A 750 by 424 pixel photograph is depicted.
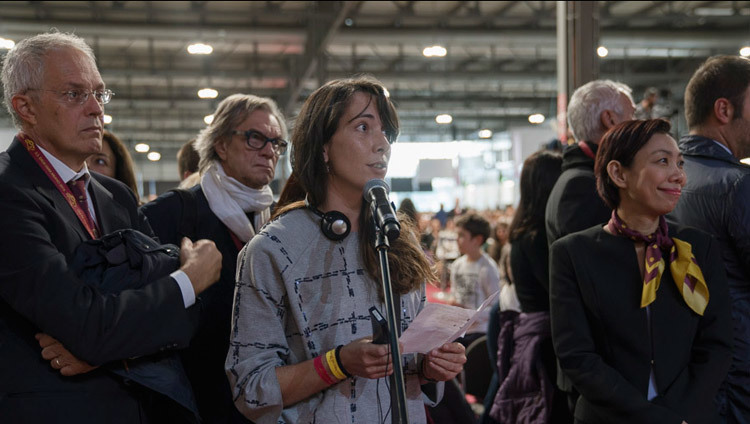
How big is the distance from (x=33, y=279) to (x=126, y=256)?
0.76 feet

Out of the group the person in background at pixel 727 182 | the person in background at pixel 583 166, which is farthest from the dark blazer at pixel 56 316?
the person in background at pixel 727 182

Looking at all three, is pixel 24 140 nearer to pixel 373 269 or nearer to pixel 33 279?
pixel 33 279

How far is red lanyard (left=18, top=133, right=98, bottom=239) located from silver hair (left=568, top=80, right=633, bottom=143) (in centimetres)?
216

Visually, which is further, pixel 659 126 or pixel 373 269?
pixel 659 126

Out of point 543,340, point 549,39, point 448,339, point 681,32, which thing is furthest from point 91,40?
point 448,339

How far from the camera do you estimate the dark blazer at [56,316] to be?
1626 mm

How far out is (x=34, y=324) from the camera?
173 centimetres

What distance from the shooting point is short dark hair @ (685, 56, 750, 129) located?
8.83 ft

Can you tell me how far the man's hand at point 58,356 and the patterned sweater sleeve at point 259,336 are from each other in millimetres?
354

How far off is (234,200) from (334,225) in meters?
1.07

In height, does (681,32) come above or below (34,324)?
above

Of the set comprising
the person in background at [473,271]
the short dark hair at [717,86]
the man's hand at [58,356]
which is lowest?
the person in background at [473,271]

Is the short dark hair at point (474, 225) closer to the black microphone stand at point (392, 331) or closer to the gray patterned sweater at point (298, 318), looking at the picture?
the gray patterned sweater at point (298, 318)

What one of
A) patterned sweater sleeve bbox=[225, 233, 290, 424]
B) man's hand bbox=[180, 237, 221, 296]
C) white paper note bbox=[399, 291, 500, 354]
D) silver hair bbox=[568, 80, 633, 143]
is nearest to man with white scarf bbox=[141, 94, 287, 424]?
man's hand bbox=[180, 237, 221, 296]
